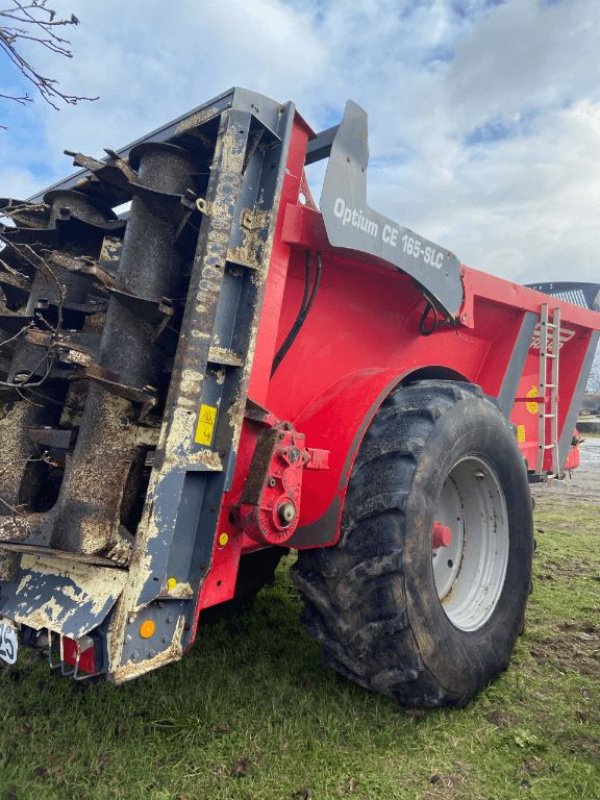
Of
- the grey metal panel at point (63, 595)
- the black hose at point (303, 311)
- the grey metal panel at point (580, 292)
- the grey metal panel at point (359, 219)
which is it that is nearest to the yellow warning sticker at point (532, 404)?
the grey metal panel at point (580, 292)

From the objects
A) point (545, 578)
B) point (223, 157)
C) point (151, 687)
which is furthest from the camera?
point (545, 578)

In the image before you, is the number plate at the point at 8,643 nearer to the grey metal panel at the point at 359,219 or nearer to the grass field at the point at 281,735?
the grass field at the point at 281,735

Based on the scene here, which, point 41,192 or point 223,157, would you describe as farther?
point 41,192

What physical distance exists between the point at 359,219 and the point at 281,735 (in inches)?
82.5

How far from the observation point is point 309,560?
246 cm

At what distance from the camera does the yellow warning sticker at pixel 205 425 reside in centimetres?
210

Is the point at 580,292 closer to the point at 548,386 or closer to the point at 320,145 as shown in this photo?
the point at 548,386

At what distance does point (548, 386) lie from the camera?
452 centimetres

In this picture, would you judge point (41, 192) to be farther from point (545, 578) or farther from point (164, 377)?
point (545, 578)

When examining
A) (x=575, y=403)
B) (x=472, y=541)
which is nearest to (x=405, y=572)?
(x=472, y=541)

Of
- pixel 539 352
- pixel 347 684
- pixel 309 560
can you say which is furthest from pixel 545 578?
pixel 309 560

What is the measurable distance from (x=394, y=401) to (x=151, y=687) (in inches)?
64.0

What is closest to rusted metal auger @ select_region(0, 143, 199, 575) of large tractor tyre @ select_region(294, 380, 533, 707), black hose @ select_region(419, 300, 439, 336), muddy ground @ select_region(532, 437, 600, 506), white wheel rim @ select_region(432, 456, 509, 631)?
large tractor tyre @ select_region(294, 380, 533, 707)

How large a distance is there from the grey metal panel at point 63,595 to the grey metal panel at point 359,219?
5.01ft
